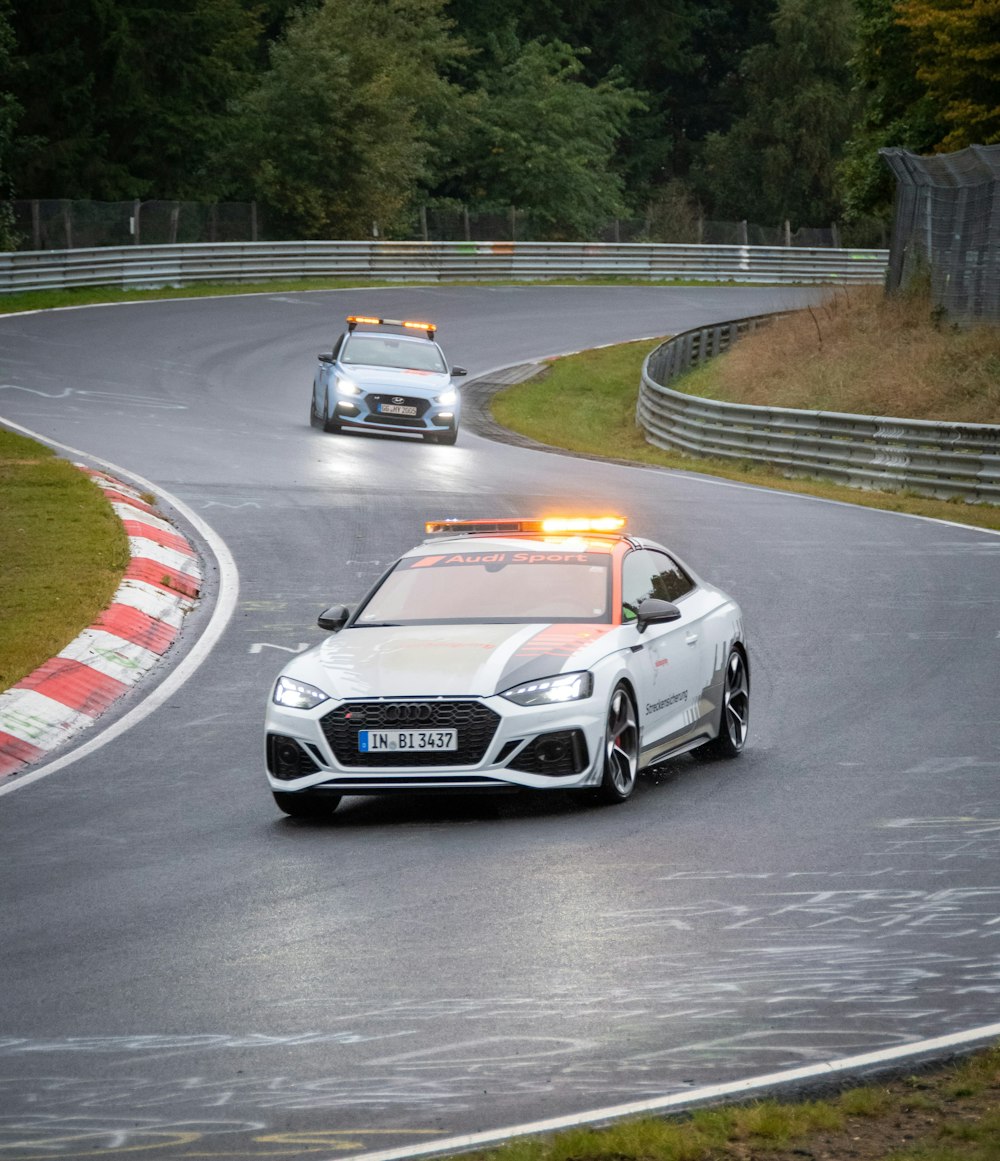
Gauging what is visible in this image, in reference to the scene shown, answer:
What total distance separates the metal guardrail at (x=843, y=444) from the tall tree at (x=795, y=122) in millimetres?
55868

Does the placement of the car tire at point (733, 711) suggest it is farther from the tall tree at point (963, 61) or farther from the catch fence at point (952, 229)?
the tall tree at point (963, 61)

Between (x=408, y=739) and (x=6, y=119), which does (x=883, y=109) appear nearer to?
(x=6, y=119)

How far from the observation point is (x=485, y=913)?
800 centimetres

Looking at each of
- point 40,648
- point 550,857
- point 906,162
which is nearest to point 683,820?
point 550,857

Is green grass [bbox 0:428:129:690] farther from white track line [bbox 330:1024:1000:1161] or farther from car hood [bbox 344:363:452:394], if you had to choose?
white track line [bbox 330:1024:1000:1161]

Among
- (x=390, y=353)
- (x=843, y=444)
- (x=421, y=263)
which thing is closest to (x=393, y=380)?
(x=390, y=353)

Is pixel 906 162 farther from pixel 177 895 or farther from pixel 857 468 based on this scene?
pixel 177 895

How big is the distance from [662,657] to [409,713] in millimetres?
1750

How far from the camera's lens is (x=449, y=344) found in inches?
1843

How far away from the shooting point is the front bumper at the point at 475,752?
9.95 metres

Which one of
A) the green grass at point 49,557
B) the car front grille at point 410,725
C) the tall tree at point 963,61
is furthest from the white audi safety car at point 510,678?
the tall tree at point 963,61

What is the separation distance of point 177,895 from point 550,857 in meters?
1.66

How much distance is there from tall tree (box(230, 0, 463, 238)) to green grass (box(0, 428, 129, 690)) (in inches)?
1599

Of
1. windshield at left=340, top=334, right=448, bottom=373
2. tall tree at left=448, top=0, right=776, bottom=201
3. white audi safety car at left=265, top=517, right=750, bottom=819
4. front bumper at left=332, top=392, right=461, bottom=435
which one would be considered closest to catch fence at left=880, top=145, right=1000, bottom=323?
windshield at left=340, top=334, right=448, bottom=373
